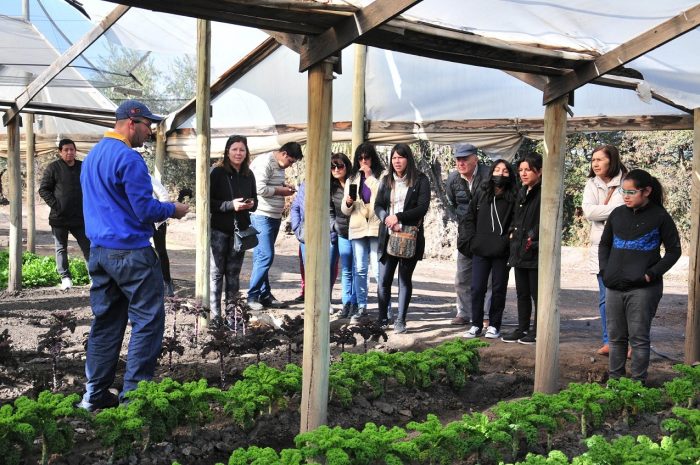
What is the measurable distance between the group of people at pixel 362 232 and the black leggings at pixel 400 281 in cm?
1

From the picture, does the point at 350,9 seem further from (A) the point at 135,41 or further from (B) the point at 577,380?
(A) the point at 135,41

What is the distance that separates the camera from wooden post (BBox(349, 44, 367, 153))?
898cm

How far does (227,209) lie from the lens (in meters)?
7.94

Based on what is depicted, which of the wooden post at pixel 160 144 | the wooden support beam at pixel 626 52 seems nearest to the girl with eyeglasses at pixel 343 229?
the wooden post at pixel 160 144

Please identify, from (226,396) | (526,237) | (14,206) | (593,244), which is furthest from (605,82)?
(14,206)

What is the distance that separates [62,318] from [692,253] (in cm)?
548

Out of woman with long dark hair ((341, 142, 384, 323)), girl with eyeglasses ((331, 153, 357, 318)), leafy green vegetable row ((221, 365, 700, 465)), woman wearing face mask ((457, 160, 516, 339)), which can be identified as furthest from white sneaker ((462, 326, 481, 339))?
leafy green vegetable row ((221, 365, 700, 465))

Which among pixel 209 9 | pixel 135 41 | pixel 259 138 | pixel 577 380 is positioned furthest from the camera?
pixel 259 138

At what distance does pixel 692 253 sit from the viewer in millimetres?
7141

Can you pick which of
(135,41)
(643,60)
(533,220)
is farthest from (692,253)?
(135,41)

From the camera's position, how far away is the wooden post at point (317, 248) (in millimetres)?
4504

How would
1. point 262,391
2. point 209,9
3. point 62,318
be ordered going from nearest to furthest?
point 209,9 < point 262,391 < point 62,318

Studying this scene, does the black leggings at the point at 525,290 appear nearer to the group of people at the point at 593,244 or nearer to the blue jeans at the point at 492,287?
the group of people at the point at 593,244

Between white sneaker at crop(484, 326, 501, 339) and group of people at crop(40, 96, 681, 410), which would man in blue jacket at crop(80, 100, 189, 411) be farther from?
white sneaker at crop(484, 326, 501, 339)
